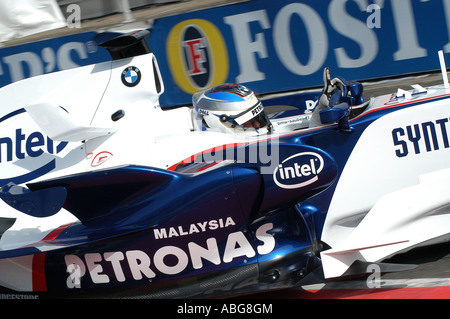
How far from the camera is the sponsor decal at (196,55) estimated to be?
24.5 ft

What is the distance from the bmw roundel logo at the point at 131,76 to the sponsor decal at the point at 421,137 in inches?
77.9

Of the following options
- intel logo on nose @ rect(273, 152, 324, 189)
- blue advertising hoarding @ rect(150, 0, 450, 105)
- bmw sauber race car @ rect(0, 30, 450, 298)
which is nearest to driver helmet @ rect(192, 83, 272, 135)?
bmw sauber race car @ rect(0, 30, 450, 298)

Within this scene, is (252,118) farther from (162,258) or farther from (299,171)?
(162,258)

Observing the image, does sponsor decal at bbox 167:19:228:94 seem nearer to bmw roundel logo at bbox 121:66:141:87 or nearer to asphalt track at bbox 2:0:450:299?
bmw roundel logo at bbox 121:66:141:87

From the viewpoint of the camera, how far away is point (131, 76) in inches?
178

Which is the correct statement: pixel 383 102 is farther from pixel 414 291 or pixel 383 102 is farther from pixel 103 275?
pixel 103 275

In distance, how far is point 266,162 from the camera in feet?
11.8

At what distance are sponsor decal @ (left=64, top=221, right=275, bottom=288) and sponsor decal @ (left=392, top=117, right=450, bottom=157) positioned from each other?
1.08m

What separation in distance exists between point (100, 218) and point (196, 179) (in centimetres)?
62

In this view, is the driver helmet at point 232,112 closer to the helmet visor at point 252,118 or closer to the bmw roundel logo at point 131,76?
the helmet visor at point 252,118

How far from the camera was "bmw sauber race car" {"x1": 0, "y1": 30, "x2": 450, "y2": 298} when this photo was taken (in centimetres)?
337

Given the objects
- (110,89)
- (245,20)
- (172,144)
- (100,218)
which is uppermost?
(245,20)

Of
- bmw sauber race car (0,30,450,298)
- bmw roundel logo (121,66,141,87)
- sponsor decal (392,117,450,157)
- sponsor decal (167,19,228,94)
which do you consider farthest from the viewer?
sponsor decal (167,19,228,94)
